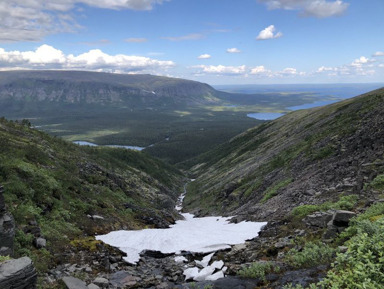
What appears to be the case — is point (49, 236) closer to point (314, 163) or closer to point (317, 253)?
point (317, 253)

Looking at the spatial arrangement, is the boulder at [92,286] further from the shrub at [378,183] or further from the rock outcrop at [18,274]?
the shrub at [378,183]

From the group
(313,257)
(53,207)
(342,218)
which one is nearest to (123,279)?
(313,257)

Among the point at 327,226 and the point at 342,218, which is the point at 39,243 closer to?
the point at 327,226

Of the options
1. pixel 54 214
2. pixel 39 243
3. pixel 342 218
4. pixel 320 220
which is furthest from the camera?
pixel 54 214

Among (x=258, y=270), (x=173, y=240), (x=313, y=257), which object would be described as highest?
(x=313, y=257)

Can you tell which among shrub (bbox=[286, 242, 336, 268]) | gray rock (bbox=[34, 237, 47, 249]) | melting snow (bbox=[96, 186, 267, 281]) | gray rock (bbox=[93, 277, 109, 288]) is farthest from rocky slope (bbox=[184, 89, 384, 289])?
gray rock (bbox=[34, 237, 47, 249])

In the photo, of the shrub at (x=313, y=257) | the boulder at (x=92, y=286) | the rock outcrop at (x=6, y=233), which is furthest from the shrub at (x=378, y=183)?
the rock outcrop at (x=6, y=233)
